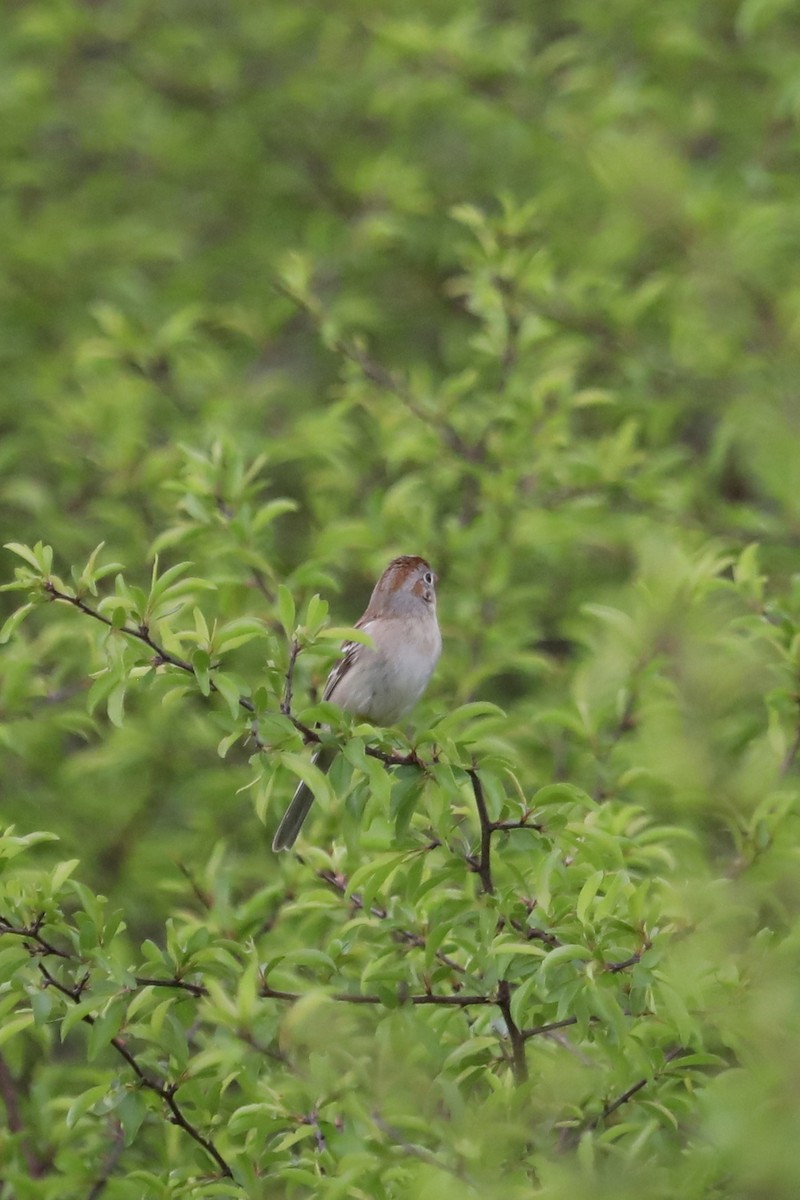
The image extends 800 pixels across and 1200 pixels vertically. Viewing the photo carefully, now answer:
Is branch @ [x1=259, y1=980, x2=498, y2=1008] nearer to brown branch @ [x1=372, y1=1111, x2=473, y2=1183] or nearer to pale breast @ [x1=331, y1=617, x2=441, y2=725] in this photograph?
brown branch @ [x1=372, y1=1111, x2=473, y2=1183]

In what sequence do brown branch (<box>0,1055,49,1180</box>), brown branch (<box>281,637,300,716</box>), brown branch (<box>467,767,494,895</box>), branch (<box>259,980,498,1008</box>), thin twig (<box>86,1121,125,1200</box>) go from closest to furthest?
brown branch (<box>281,637,300,716</box>), brown branch (<box>467,767,494,895</box>), branch (<box>259,980,498,1008</box>), thin twig (<box>86,1121,125,1200</box>), brown branch (<box>0,1055,49,1180</box>)

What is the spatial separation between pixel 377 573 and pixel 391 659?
113cm

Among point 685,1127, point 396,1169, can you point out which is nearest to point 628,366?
point 685,1127

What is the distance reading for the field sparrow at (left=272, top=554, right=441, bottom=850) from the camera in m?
5.16

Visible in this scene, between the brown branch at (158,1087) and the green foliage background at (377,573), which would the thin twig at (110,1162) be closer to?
the green foliage background at (377,573)

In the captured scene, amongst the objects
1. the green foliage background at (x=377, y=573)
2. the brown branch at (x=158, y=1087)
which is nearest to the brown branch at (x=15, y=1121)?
the green foliage background at (x=377, y=573)

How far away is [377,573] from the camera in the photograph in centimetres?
624

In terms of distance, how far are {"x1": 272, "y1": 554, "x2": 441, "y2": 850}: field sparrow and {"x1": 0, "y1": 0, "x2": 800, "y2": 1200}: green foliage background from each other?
0.46 ft

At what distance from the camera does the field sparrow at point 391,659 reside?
5160 millimetres

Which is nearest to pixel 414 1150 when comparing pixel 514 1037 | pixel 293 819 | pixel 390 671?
pixel 514 1037

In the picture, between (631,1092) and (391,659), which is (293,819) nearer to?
(391,659)

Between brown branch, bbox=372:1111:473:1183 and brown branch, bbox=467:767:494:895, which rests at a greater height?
brown branch, bbox=467:767:494:895

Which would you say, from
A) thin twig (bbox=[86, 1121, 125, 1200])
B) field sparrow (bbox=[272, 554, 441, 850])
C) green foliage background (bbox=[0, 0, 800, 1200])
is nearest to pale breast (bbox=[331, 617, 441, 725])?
field sparrow (bbox=[272, 554, 441, 850])

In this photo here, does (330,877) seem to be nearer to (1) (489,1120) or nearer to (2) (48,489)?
(1) (489,1120)
